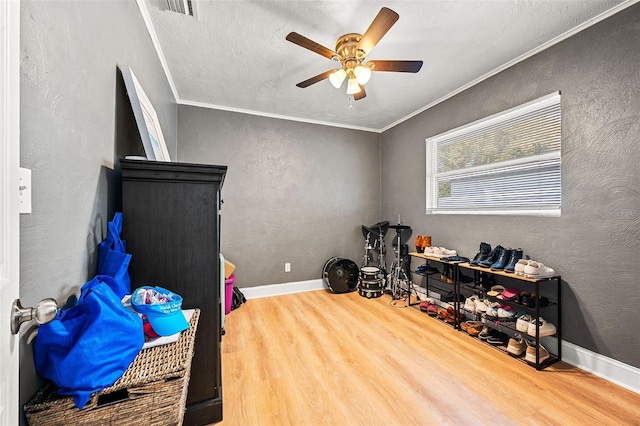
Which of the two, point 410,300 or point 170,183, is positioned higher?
point 170,183

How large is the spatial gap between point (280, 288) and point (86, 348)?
3155 mm

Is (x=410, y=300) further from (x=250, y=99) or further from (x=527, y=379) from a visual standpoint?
(x=250, y=99)

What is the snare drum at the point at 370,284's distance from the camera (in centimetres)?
367

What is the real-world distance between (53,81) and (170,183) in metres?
0.59

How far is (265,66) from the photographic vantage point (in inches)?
101

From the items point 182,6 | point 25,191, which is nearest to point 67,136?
point 25,191

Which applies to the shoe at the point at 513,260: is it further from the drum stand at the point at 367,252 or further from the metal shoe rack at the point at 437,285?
the drum stand at the point at 367,252

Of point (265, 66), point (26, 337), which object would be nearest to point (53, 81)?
point (26, 337)

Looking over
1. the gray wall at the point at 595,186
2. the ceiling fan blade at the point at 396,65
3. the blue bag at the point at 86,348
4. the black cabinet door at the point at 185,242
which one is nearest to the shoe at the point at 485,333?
the gray wall at the point at 595,186

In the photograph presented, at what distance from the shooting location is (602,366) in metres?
1.91

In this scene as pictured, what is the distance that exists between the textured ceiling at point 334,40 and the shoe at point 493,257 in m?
1.71

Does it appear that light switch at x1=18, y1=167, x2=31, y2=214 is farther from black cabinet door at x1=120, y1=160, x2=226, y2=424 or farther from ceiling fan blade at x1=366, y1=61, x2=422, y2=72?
ceiling fan blade at x1=366, y1=61, x2=422, y2=72

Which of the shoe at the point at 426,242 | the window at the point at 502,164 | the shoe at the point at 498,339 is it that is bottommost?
the shoe at the point at 498,339

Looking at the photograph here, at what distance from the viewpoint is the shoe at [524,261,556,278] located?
2.11m
